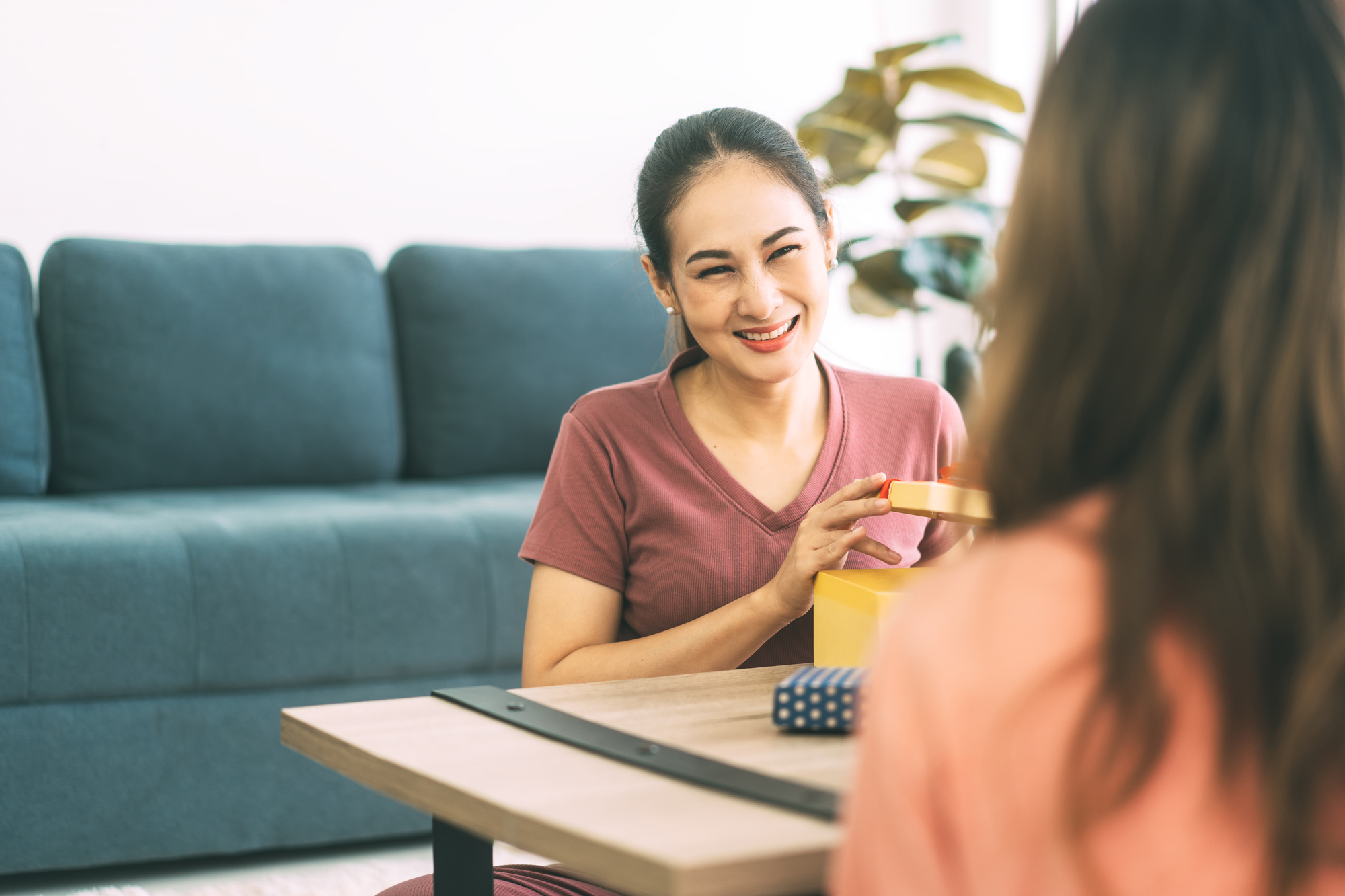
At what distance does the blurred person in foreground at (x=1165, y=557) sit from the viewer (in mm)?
467

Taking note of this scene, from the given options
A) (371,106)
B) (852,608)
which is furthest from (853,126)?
(852,608)

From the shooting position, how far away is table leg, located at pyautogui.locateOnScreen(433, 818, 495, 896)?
864 millimetres

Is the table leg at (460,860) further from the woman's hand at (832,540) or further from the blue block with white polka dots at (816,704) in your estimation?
the woman's hand at (832,540)

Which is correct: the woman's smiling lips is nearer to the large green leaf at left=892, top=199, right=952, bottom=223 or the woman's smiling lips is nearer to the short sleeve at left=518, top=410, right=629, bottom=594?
the short sleeve at left=518, top=410, right=629, bottom=594

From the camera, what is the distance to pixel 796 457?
4.62ft

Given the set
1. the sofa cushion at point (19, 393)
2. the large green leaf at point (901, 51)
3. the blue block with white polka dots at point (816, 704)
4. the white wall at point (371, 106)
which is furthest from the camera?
the large green leaf at point (901, 51)

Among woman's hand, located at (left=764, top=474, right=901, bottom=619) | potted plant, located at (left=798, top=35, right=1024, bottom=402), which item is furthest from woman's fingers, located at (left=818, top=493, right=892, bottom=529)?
potted plant, located at (left=798, top=35, right=1024, bottom=402)

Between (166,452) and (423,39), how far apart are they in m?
1.30

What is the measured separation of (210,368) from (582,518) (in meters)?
1.61

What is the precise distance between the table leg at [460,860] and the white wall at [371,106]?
206 centimetres

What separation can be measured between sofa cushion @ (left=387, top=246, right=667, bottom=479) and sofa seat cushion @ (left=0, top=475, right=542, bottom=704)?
0.54 m

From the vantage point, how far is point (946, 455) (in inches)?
58.3

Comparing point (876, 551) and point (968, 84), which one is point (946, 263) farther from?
point (876, 551)

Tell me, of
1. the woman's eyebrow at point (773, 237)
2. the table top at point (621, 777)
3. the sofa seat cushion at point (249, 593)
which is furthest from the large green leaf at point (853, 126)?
the table top at point (621, 777)
